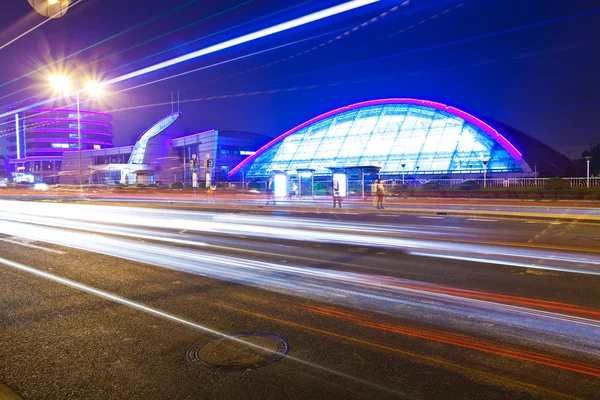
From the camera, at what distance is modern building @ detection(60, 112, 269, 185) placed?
205ft

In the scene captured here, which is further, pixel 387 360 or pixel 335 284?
pixel 335 284

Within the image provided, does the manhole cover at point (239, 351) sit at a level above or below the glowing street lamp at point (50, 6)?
below

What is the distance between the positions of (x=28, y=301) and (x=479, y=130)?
42.7m

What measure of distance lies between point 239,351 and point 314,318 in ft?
4.01

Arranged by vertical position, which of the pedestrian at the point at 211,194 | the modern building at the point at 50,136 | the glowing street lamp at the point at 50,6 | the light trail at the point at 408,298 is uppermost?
the modern building at the point at 50,136

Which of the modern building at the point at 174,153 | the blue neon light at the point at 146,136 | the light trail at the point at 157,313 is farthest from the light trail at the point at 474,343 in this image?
the blue neon light at the point at 146,136

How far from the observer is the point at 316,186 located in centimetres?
3934

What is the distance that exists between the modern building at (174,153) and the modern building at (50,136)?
33.9 meters

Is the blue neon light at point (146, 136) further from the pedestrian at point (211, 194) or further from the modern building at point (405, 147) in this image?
the pedestrian at point (211, 194)

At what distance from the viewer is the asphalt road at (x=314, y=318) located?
3.36 meters

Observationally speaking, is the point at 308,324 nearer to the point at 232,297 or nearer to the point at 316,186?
the point at 232,297

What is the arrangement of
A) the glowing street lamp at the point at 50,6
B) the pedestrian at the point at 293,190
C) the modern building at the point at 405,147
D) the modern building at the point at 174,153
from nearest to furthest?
the glowing street lamp at the point at 50,6 < the pedestrian at the point at 293,190 < the modern building at the point at 405,147 < the modern building at the point at 174,153

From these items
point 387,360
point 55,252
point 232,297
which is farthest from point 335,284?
point 55,252

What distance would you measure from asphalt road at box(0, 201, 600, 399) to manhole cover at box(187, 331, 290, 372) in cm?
8
